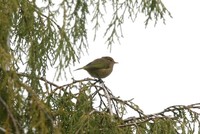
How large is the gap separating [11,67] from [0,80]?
41 cm

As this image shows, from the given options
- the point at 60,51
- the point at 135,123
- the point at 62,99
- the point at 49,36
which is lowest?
the point at 135,123

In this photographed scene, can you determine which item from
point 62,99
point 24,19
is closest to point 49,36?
point 24,19

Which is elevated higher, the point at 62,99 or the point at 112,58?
the point at 112,58

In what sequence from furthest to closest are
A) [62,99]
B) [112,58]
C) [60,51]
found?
[112,58], [62,99], [60,51]

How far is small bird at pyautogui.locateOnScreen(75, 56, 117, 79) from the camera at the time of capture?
17.8 feet

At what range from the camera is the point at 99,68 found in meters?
5.50

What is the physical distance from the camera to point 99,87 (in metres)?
4.10

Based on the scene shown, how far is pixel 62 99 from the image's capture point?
397cm

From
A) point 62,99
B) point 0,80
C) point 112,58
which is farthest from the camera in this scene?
point 112,58

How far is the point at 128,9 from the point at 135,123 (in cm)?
148

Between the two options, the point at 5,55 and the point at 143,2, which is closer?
the point at 5,55

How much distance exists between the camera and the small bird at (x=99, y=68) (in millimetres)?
5430

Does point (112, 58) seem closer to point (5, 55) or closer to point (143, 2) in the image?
point (143, 2)

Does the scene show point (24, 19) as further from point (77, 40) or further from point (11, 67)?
point (11, 67)
